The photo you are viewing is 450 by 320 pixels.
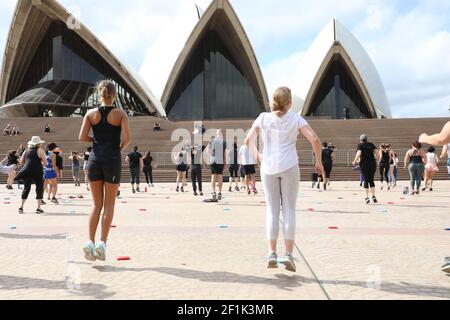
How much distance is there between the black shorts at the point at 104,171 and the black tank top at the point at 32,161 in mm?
4501

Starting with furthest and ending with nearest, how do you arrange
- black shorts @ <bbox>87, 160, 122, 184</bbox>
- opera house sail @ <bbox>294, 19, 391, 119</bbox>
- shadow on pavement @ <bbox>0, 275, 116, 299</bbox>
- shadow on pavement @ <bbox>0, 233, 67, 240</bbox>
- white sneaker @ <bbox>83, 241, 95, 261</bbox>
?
opera house sail @ <bbox>294, 19, 391, 119</bbox>, shadow on pavement @ <bbox>0, 233, 67, 240</bbox>, black shorts @ <bbox>87, 160, 122, 184</bbox>, white sneaker @ <bbox>83, 241, 95, 261</bbox>, shadow on pavement @ <bbox>0, 275, 116, 299</bbox>

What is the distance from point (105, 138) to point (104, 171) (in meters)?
0.29

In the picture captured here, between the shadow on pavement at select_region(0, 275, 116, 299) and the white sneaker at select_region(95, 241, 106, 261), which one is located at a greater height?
the white sneaker at select_region(95, 241, 106, 261)

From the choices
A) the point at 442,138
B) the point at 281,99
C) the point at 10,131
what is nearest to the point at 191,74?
the point at 10,131

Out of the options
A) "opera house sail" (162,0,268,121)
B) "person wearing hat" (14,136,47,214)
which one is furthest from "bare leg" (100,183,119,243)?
"opera house sail" (162,0,268,121)

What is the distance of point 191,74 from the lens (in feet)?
169

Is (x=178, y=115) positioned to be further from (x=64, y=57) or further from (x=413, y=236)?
(x=413, y=236)

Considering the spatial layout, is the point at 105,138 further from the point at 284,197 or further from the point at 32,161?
the point at 32,161

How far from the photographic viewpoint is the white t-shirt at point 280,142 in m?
3.53

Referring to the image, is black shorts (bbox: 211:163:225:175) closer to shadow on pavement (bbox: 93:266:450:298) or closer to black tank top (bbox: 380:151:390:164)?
black tank top (bbox: 380:151:390:164)

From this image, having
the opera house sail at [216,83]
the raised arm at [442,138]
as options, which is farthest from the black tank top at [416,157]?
the opera house sail at [216,83]

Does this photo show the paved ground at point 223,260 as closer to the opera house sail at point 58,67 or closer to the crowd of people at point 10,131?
the crowd of people at point 10,131

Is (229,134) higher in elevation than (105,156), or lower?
higher

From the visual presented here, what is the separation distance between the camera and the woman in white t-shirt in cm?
353
